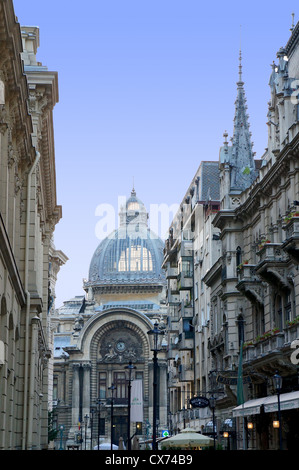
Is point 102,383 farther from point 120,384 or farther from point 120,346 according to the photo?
point 120,346

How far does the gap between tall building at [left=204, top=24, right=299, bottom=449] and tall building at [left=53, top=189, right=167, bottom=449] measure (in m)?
61.8

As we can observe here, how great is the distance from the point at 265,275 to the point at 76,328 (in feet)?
285

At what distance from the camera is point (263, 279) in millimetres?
39781

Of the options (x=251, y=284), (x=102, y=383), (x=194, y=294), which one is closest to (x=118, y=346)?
(x=102, y=383)

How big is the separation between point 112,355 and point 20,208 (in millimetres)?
89506

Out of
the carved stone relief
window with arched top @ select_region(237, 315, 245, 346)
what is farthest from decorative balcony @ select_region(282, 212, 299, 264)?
the carved stone relief

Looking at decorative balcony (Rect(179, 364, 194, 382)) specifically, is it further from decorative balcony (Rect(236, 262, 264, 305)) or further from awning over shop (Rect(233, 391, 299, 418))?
awning over shop (Rect(233, 391, 299, 418))

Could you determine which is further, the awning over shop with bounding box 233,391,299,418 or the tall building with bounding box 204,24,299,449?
the tall building with bounding box 204,24,299,449

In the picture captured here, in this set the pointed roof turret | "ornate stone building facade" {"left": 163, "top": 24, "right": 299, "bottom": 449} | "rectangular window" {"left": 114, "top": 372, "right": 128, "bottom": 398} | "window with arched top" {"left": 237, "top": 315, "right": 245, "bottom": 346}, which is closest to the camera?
"ornate stone building facade" {"left": 163, "top": 24, "right": 299, "bottom": 449}

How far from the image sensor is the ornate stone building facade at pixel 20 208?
944 inches

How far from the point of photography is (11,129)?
2686 centimetres

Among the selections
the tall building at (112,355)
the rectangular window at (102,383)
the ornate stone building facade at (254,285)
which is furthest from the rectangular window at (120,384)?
the ornate stone building facade at (254,285)

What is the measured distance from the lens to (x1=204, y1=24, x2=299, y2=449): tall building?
120 ft
